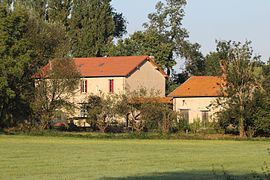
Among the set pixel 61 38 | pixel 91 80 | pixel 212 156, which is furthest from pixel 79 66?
pixel 212 156

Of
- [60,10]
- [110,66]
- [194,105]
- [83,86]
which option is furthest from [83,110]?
[60,10]

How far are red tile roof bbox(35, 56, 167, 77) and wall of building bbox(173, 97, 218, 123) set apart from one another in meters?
6.97

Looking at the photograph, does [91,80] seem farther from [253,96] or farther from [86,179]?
[86,179]

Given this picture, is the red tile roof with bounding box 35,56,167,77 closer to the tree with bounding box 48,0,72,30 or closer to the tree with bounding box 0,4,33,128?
the tree with bounding box 0,4,33,128

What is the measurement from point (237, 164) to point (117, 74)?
174 feet

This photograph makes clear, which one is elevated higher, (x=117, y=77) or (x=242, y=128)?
(x=117, y=77)

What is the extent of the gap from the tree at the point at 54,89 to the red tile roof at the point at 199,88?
44.5 feet

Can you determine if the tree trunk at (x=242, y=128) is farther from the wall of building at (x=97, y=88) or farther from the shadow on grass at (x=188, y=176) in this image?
the shadow on grass at (x=188, y=176)

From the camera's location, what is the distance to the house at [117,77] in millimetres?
82500

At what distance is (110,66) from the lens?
86.0 m

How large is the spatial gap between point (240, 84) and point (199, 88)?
1678 centimetres

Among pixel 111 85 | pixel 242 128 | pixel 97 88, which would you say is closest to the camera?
pixel 242 128

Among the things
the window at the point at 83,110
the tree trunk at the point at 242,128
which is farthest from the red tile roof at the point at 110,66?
the tree trunk at the point at 242,128

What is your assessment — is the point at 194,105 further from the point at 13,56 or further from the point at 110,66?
the point at 13,56
